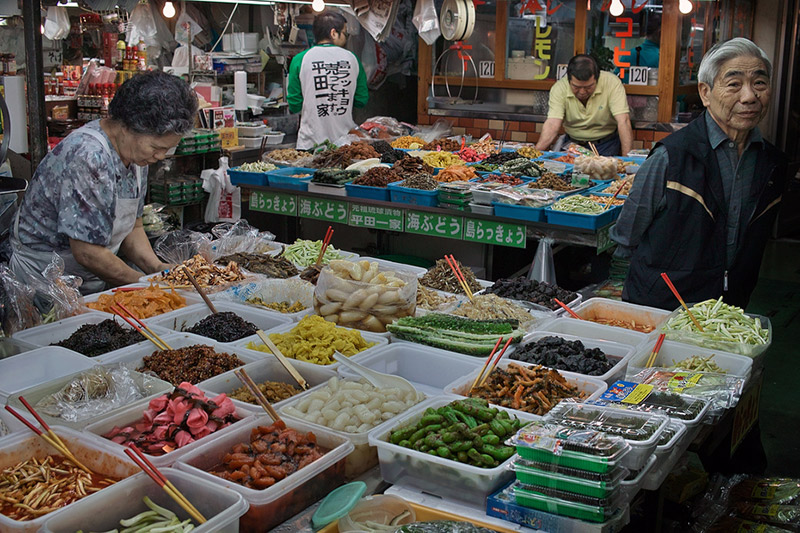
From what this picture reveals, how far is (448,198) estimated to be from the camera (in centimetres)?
525

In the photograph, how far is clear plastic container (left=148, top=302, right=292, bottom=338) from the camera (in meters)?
3.29

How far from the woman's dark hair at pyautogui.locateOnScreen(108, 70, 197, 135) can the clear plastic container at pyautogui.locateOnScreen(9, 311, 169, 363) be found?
843 mm

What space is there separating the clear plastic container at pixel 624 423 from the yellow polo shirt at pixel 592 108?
5.54m

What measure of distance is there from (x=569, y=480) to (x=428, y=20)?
621cm

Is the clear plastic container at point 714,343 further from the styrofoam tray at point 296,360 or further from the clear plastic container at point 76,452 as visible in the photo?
the clear plastic container at point 76,452

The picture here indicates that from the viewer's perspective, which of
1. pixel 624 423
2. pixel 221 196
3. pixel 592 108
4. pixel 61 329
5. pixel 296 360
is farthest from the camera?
pixel 592 108

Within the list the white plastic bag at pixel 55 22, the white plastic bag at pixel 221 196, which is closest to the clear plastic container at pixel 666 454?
the white plastic bag at pixel 221 196

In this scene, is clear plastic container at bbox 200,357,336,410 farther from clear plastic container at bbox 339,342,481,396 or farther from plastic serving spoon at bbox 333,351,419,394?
clear plastic container at bbox 339,342,481,396

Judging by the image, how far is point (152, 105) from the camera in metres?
3.41

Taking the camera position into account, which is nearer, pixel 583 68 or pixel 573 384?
pixel 573 384

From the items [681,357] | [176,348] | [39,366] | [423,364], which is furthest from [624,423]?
[39,366]

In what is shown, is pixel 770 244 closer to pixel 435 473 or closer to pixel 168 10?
pixel 168 10

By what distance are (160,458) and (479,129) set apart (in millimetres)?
7786

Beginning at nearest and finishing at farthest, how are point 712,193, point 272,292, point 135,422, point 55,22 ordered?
1. point 135,422
2. point 712,193
3. point 272,292
4. point 55,22
